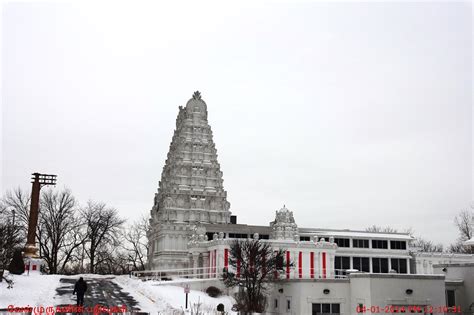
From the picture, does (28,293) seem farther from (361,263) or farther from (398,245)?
(398,245)

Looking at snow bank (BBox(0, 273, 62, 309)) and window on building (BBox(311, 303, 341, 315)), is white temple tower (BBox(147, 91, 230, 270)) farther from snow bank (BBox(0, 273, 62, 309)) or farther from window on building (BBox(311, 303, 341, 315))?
window on building (BBox(311, 303, 341, 315))

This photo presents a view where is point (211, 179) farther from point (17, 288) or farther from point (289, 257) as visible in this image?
point (17, 288)

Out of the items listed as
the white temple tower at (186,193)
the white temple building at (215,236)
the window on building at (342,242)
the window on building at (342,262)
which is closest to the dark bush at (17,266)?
the white temple building at (215,236)

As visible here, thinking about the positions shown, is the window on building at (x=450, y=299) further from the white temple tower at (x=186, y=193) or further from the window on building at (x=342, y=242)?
the white temple tower at (x=186, y=193)

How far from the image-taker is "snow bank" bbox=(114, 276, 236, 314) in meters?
40.2

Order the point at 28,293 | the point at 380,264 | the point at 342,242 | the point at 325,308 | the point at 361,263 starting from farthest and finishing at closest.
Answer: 1. the point at 380,264
2. the point at 342,242
3. the point at 361,263
4. the point at 325,308
5. the point at 28,293

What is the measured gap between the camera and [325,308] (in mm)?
A: 45781

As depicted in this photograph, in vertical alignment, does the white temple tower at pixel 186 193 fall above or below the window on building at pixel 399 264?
above

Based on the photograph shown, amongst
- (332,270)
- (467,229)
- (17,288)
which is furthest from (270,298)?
(467,229)

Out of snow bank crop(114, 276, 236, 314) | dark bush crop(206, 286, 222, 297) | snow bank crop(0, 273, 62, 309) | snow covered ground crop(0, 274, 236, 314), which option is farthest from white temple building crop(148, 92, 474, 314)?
snow bank crop(0, 273, 62, 309)

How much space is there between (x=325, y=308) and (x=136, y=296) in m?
15.6

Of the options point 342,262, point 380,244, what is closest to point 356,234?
point 380,244

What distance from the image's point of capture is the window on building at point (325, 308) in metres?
45.4

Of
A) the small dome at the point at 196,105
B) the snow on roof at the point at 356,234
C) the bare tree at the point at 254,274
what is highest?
the small dome at the point at 196,105
